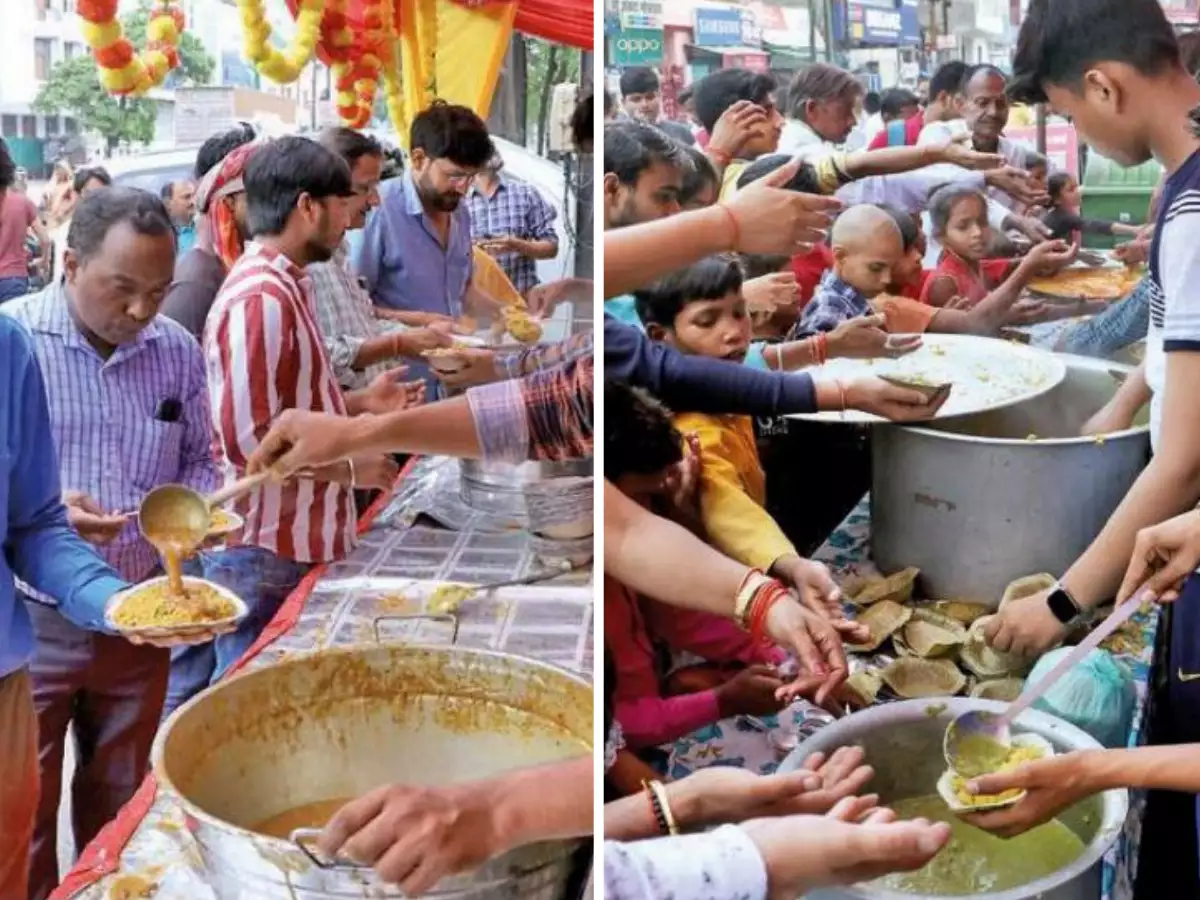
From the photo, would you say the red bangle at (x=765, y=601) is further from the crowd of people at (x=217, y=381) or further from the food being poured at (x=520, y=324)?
the food being poured at (x=520, y=324)

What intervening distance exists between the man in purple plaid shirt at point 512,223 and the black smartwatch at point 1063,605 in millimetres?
616

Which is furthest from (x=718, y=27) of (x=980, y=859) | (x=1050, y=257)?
(x=980, y=859)

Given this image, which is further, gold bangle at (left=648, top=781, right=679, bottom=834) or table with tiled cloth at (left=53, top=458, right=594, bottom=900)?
table with tiled cloth at (left=53, top=458, right=594, bottom=900)

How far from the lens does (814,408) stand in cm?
123

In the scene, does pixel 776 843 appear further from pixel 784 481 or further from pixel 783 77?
pixel 783 77

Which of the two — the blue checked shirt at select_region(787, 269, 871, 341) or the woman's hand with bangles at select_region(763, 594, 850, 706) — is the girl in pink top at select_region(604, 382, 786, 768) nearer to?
the woman's hand with bangles at select_region(763, 594, 850, 706)

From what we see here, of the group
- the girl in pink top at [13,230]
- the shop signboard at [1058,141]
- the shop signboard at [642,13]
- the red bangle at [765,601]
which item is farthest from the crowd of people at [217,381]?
the shop signboard at [1058,141]

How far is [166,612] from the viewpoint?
1.23 meters

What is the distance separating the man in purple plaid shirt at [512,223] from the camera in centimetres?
130

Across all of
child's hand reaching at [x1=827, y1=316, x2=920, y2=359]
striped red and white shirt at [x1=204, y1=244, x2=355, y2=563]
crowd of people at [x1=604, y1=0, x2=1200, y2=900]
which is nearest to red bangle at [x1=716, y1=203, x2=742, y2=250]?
crowd of people at [x1=604, y1=0, x2=1200, y2=900]

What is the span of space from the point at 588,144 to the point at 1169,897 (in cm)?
94

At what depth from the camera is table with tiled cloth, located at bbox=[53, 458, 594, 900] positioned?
1306 millimetres

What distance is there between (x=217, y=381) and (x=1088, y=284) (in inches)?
34.3

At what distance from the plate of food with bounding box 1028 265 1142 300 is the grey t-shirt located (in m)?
0.82
